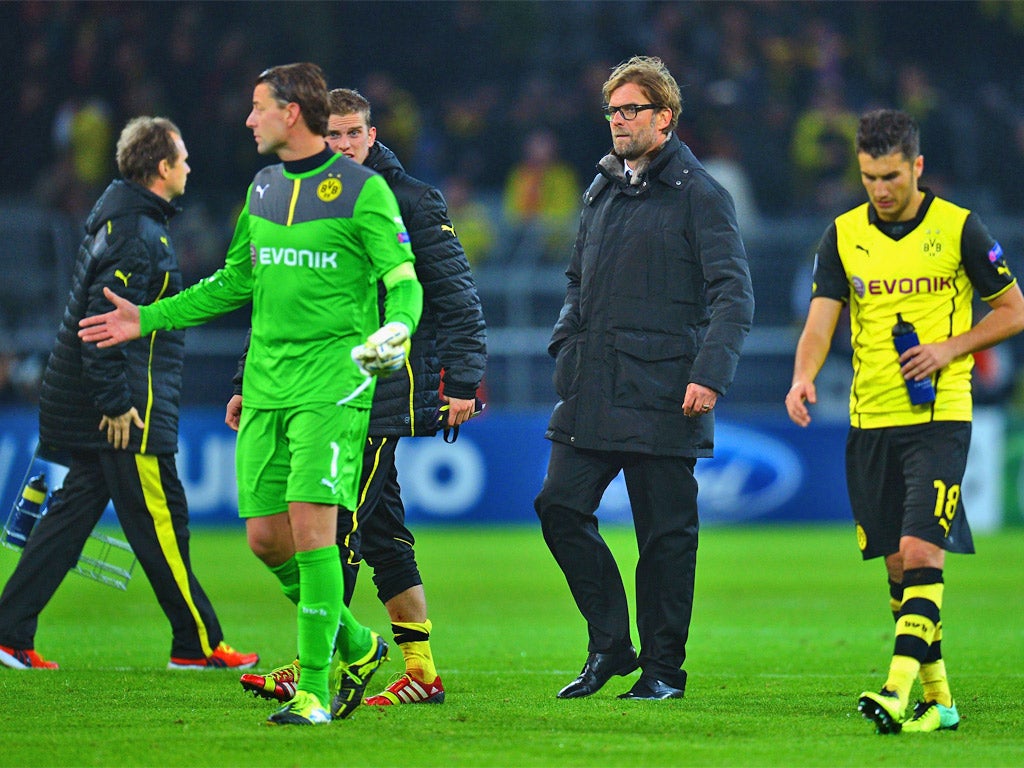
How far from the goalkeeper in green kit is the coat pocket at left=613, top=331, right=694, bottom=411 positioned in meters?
1.26

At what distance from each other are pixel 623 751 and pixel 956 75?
18006 millimetres

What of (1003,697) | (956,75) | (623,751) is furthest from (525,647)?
(956,75)

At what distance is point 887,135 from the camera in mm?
5750

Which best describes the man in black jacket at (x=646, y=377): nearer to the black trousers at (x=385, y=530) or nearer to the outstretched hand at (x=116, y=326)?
the black trousers at (x=385, y=530)

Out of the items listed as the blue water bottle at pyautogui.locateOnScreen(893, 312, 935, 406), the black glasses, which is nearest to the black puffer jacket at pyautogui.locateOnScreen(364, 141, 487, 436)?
the black glasses

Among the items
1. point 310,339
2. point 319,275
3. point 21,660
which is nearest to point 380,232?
point 319,275

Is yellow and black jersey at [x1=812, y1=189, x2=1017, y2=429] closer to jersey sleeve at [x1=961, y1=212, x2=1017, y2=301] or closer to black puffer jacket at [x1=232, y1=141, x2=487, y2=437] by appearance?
jersey sleeve at [x1=961, y1=212, x2=1017, y2=301]

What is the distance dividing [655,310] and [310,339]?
163 cm

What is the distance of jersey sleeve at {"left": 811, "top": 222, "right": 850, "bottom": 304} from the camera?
19.9 ft

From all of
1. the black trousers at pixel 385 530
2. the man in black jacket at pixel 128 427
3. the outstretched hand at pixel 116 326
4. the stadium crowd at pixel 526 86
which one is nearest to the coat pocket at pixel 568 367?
the black trousers at pixel 385 530

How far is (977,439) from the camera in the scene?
1620 centimetres

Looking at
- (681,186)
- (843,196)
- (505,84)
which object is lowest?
(681,186)

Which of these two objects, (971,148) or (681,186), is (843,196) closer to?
(971,148)

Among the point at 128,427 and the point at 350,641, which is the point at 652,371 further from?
the point at 128,427
